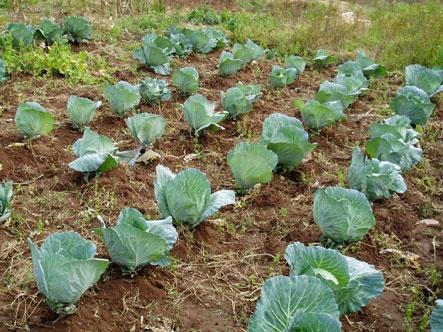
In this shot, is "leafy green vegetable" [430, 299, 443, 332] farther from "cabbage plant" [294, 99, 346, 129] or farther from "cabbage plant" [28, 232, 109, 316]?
"cabbage plant" [294, 99, 346, 129]

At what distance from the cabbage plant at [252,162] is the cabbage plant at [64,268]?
151cm

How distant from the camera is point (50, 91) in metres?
5.91

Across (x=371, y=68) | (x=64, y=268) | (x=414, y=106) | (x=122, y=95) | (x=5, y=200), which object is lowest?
(x=371, y=68)

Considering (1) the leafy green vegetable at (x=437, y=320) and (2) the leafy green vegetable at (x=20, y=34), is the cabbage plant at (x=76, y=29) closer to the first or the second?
(2) the leafy green vegetable at (x=20, y=34)

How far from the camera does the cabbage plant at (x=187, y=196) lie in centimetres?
312

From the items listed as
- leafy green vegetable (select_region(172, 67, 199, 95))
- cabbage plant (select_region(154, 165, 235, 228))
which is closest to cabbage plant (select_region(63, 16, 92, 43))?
leafy green vegetable (select_region(172, 67, 199, 95))

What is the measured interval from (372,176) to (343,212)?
762mm

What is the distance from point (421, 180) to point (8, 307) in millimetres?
3418

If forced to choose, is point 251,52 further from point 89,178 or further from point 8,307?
point 8,307

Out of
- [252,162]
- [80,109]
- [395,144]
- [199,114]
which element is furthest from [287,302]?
[80,109]

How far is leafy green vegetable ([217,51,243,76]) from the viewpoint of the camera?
6846 millimetres

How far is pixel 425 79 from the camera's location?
20.7 feet

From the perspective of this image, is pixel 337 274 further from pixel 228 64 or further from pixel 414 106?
pixel 228 64

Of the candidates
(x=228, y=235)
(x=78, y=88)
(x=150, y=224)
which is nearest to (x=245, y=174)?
(x=228, y=235)
